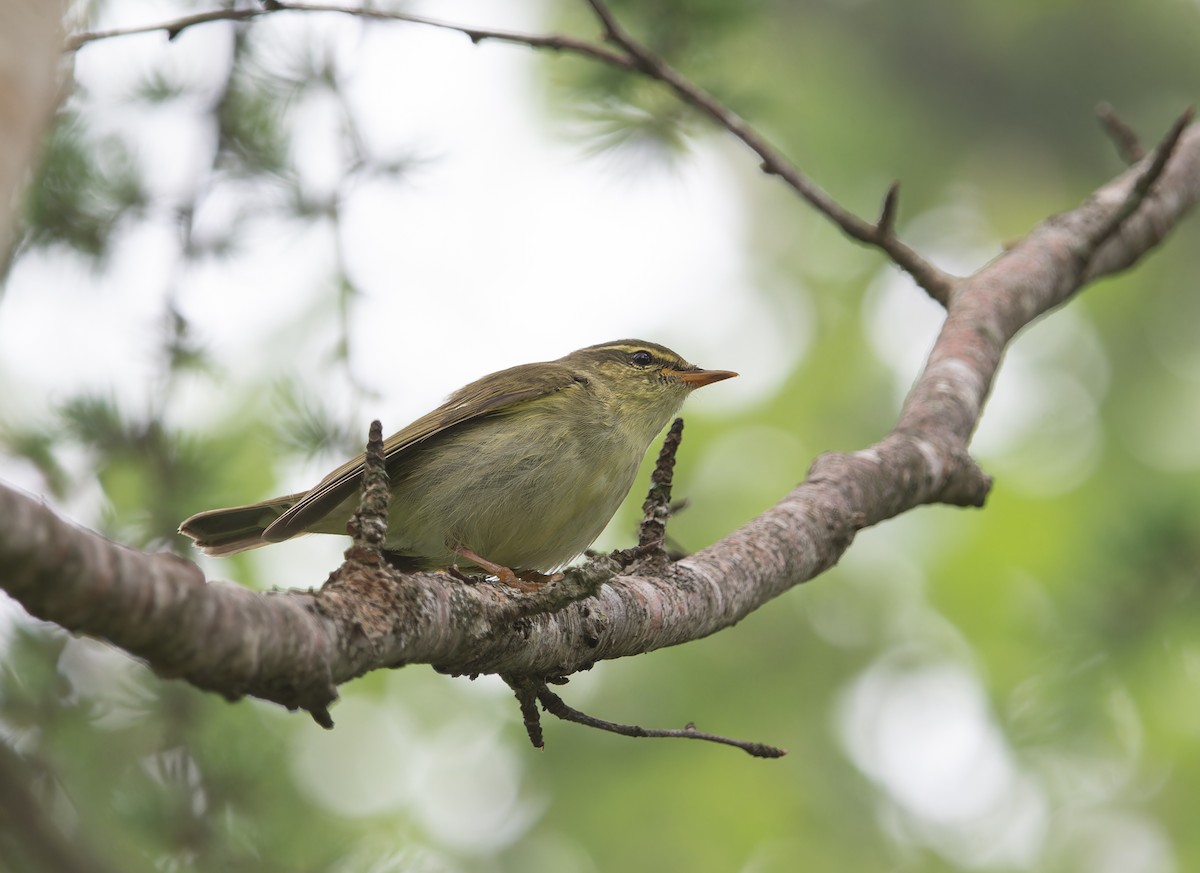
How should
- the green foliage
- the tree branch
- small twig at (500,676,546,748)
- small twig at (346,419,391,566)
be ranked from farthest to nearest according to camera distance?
the green foliage, small twig at (500,676,546,748), small twig at (346,419,391,566), the tree branch

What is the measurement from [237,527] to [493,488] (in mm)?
942

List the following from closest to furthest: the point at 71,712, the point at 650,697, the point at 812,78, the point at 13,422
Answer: the point at 71,712
the point at 13,422
the point at 650,697
the point at 812,78

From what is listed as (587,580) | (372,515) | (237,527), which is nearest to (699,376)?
(237,527)

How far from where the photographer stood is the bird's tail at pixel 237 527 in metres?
3.95

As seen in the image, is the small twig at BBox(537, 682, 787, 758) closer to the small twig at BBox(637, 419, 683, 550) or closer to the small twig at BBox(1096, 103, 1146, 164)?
the small twig at BBox(637, 419, 683, 550)

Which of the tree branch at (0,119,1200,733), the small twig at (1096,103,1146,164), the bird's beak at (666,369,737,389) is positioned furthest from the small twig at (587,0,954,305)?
the small twig at (1096,103,1146,164)

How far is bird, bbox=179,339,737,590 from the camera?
390 centimetres

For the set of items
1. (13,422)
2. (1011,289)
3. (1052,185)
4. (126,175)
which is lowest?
(13,422)

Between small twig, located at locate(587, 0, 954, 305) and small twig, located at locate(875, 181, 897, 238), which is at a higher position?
small twig, located at locate(587, 0, 954, 305)

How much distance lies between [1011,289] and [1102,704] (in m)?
2.01

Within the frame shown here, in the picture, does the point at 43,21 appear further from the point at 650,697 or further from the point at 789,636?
the point at 789,636

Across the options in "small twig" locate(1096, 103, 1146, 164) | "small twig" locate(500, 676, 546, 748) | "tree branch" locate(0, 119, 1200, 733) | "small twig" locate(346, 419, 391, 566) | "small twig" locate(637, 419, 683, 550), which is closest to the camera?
"tree branch" locate(0, 119, 1200, 733)

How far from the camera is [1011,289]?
443 centimetres

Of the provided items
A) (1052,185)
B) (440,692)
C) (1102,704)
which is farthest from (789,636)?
(1052,185)
